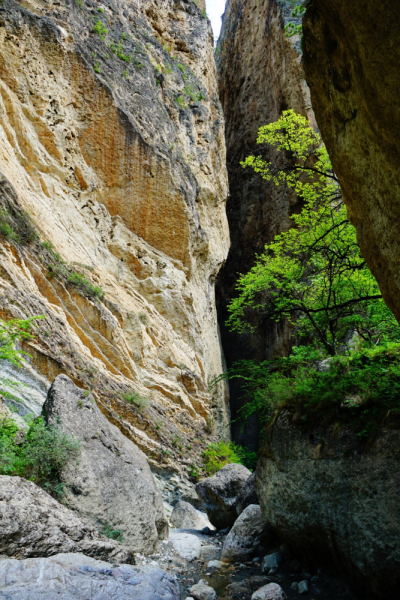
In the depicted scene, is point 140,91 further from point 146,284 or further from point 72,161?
point 146,284

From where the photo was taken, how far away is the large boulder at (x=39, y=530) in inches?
153

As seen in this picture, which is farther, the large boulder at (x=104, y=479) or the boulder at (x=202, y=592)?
the large boulder at (x=104, y=479)

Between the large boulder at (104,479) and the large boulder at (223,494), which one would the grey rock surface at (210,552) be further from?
the large boulder at (223,494)

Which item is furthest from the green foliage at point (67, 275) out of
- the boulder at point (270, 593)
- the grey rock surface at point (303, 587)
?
the grey rock surface at point (303, 587)

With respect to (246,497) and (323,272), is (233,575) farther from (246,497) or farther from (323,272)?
(323,272)

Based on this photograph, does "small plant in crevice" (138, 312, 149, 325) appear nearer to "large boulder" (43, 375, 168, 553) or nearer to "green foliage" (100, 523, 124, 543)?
"large boulder" (43, 375, 168, 553)

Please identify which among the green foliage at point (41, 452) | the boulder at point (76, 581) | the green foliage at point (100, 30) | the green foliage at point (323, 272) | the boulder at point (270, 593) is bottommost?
the boulder at point (270, 593)

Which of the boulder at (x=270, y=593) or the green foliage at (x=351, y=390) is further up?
the green foliage at (x=351, y=390)

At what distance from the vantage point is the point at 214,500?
9.16 m

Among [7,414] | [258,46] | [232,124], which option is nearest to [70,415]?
[7,414]

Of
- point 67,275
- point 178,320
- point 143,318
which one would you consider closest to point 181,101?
point 178,320

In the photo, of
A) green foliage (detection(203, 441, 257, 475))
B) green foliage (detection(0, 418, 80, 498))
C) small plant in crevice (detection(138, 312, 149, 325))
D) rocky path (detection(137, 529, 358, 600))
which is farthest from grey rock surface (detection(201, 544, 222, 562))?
small plant in crevice (detection(138, 312, 149, 325))

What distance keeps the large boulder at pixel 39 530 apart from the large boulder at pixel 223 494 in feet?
14.9

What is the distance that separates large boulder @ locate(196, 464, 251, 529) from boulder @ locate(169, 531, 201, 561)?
4.31 ft
